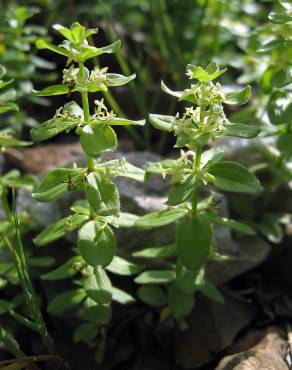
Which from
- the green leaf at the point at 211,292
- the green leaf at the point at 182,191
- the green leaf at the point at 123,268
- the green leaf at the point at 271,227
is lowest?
the green leaf at the point at 271,227

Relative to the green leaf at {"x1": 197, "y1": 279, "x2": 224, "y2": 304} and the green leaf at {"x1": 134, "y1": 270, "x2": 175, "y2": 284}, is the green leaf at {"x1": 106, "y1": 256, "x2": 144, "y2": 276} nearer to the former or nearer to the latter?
the green leaf at {"x1": 134, "y1": 270, "x2": 175, "y2": 284}

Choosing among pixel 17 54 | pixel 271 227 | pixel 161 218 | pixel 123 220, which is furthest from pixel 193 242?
pixel 17 54

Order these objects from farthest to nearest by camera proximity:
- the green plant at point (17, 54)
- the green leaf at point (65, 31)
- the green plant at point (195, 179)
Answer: the green plant at point (17, 54) → the green plant at point (195, 179) → the green leaf at point (65, 31)

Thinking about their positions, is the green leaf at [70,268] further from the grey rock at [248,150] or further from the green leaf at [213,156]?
the grey rock at [248,150]

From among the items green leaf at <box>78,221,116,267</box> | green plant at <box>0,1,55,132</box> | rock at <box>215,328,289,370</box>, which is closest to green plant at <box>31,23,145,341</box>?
green leaf at <box>78,221,116,267</box>

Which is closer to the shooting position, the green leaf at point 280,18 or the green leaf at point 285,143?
the green leaf at point 280,18

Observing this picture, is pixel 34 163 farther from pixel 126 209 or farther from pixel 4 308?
pixel 4 308

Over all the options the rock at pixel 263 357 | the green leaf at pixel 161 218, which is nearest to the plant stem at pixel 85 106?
the green leaf at pixel 161 218
